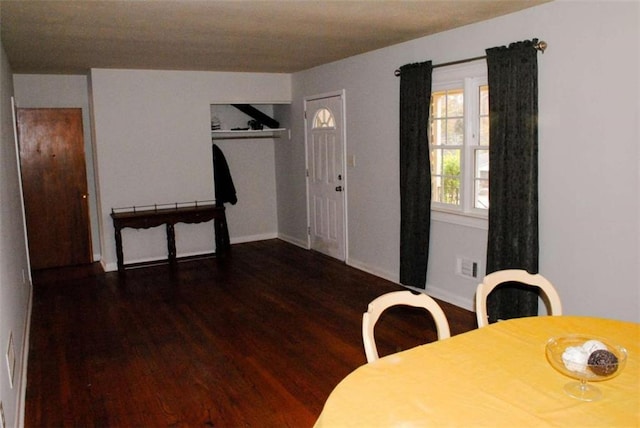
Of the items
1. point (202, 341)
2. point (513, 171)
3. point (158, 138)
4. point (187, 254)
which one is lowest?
point (202, 341)

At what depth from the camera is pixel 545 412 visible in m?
1.54

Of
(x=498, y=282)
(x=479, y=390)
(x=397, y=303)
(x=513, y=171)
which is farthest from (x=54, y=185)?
(x=479, y=390)

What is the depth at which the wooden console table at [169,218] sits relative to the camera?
244 inches

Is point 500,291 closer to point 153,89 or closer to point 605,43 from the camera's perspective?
point 605,43

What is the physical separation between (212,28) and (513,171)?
2595mm

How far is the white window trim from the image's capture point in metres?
4.29

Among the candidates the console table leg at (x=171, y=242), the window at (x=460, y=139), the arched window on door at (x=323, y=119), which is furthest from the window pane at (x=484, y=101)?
the console table leg at (x=171, y=242)

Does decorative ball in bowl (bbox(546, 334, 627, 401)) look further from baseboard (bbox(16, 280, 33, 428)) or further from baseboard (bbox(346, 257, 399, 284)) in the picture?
baseboard (bbox(346, 257, 399, 284))

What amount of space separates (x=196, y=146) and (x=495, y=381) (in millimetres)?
5722

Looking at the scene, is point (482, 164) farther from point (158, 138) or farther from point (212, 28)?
point (158, 138)

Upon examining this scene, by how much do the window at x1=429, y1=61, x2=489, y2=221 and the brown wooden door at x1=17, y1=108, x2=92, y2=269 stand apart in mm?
4576

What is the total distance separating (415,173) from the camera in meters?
4.82

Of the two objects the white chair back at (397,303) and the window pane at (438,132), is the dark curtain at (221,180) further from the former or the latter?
the white chair back at (397,303)

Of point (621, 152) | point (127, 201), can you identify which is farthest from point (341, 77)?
point (621, 152)
